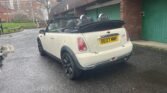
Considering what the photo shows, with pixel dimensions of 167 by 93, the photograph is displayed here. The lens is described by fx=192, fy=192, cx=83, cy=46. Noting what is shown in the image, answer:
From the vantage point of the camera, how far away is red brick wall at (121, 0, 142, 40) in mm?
8922

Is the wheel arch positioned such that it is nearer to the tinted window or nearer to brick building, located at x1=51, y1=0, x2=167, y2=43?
the tinted window

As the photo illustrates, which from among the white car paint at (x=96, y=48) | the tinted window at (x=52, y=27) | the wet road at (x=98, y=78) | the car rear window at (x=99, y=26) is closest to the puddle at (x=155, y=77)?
the wet road at (x=98, y=78)

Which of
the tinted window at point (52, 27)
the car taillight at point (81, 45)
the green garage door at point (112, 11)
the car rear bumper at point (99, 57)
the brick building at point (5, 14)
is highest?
the brick building at point (5, 14)

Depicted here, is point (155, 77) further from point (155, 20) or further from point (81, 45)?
point (155, 20)

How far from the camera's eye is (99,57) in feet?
14.7

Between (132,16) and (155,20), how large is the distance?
110 cm

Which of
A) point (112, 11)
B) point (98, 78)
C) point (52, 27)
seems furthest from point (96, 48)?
point (112, 11)

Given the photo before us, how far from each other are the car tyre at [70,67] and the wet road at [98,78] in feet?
0.48

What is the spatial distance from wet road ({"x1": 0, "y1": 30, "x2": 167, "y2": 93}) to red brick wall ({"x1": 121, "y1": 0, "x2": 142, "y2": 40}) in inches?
110

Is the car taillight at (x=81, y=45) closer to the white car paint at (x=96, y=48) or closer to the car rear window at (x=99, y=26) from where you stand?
the white car paint at (x=96, y=48)

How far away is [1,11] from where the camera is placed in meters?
50.0

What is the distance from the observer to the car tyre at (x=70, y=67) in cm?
464

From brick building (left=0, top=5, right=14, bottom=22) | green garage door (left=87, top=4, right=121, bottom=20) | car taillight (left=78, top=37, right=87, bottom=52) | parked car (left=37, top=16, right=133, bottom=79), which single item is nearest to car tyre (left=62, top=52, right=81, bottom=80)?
parked car (left=37, top=16, right=133, bottom=79)

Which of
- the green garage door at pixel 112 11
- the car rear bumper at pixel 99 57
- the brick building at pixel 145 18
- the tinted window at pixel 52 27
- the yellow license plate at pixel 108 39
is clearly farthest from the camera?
the green garage door at pixel 112 11
